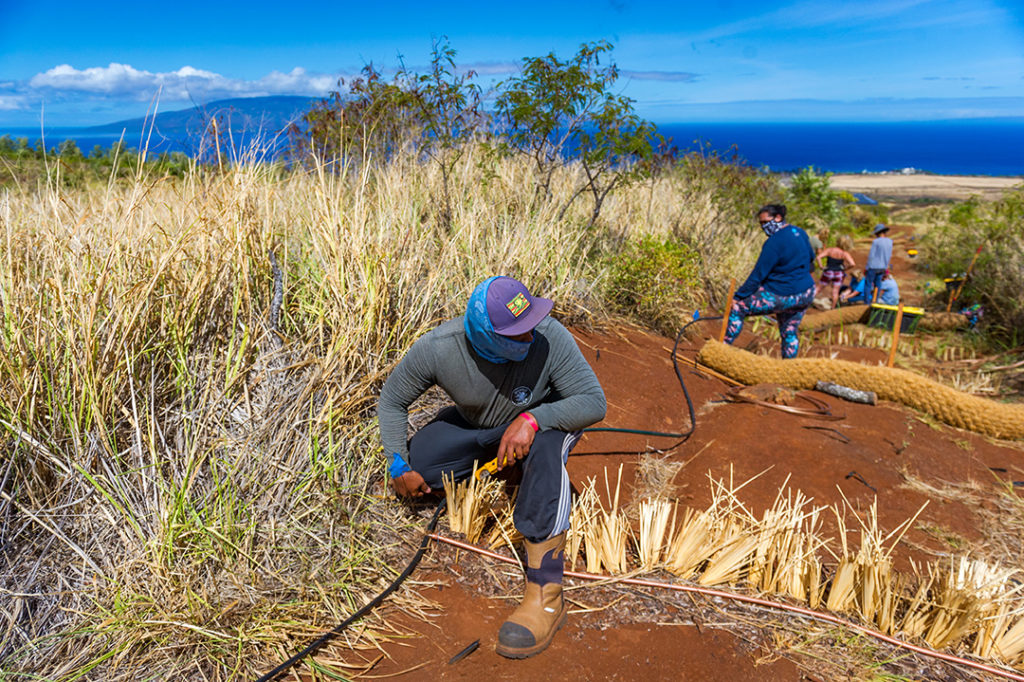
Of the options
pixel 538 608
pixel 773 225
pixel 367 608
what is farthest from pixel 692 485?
pixel 773 225

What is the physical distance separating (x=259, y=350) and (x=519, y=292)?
155 cm

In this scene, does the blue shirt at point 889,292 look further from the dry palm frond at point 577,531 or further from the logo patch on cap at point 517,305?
the logo patch on cap at point 517,305

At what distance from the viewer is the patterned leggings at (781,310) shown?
5.40 metres

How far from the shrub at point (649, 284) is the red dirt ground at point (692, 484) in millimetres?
301

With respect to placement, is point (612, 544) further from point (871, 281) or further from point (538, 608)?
point (871, 281)

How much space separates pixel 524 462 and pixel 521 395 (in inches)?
11.2

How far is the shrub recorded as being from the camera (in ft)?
19.6

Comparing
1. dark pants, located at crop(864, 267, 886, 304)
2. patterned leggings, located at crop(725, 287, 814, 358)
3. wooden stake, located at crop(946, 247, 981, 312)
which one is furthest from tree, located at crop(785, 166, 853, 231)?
patterned leggings, located at crop(725, 287, 814, 358)

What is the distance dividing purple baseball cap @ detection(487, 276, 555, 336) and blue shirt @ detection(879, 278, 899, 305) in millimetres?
7779

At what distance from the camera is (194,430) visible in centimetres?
254

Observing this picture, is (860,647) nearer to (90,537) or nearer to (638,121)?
(90,537)

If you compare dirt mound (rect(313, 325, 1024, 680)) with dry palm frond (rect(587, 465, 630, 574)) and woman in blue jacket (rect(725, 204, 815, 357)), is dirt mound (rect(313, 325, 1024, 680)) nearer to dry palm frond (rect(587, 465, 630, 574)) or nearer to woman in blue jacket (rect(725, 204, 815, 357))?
dry palm frond (rect(587, 465, 630, 574))

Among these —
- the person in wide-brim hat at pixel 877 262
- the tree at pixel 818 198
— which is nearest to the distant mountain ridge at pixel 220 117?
the person in wide-brim hat at pixel 877 262

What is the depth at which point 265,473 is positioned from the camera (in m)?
2.56
